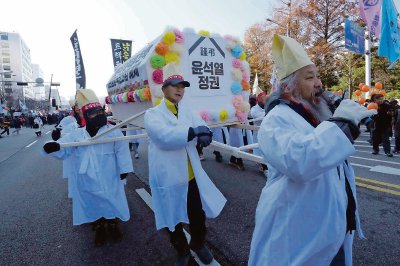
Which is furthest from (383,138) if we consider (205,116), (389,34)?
(205,116)

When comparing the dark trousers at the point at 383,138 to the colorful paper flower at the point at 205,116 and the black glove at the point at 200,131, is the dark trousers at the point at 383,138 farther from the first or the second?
the black glove at the point at 200,131

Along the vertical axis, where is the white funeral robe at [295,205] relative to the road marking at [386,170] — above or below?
above

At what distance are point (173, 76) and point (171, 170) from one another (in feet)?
2.96

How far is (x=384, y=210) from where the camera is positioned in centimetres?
390

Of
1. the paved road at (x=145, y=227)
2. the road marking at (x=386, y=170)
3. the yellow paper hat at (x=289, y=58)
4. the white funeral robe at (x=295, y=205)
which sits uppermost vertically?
the yellow paper hat at (x=289, y=58)

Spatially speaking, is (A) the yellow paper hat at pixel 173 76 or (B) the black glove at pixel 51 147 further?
(B) the black glove at pixel 51 147

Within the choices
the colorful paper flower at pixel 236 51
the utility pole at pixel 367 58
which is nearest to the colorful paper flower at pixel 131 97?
the colorful paper flower at pixel 236 51

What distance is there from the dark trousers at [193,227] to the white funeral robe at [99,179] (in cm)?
100

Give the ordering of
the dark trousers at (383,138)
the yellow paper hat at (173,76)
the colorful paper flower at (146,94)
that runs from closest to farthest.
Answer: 1. the yellow paper hat at (173,76)
2. the colorful paper flower at (146,94)
3. the dark trousers at (383,138)

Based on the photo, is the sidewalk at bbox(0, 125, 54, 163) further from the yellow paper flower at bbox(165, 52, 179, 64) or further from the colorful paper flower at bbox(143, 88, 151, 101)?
the yellow paper flower at bbox(165, 52, 179, 64)

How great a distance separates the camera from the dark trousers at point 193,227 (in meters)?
2.76

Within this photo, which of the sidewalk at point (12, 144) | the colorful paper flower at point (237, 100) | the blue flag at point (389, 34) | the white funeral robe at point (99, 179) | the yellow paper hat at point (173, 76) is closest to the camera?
the yellow paper hat at point (173, 76)

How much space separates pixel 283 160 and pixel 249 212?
2936 mm

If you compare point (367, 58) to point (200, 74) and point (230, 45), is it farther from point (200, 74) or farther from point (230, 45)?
point (200, 74)
